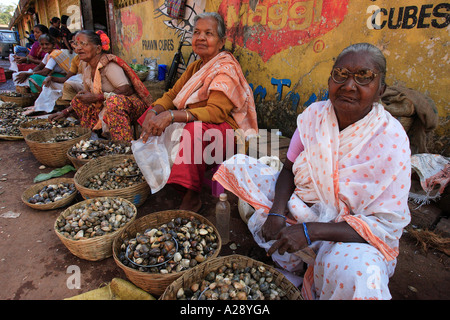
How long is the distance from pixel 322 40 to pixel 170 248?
2.94 meters

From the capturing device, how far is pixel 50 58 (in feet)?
18.2

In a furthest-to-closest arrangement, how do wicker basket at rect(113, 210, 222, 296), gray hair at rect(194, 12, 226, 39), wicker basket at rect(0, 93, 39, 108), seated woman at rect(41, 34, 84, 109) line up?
wicker basket at rect(0, 93, 39, 108)
seated woman at rect(41, 34, 84, 109)
gray hair at rect(194, 12, 226, 39)
wicker basket at rect(113, 210, 222, 296)

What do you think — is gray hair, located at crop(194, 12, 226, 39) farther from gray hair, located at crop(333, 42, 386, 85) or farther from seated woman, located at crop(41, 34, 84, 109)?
seated woman, located at crop(41, 34, 84, 109)

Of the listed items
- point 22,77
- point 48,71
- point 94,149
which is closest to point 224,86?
point 94,149

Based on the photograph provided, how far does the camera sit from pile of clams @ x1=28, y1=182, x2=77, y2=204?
2.48 meters

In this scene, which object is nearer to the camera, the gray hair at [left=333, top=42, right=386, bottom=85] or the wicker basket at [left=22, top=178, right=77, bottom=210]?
the gray hair at [left=333, top=42, right=386, bottom=85]

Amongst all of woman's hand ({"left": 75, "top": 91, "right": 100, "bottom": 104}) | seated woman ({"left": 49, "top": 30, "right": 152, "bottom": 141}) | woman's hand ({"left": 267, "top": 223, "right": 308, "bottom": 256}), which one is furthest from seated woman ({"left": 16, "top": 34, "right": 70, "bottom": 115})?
woman's hand ({"left": 267, "top": 223, "right": 308, "bottom": 256})

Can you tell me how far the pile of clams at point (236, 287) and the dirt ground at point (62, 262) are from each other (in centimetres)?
49

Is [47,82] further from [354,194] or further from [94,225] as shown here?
[354,194]

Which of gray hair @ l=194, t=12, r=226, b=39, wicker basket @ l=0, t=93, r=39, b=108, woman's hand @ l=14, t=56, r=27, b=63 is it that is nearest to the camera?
gray hair @ l=194, t=12, r=226, b=39

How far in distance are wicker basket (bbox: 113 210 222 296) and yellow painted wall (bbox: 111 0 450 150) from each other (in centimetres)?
240

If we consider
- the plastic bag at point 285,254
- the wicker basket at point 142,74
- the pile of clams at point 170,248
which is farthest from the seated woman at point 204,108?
the wicker basket at point 142,74

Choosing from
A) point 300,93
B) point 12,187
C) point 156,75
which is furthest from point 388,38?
point 156,75
